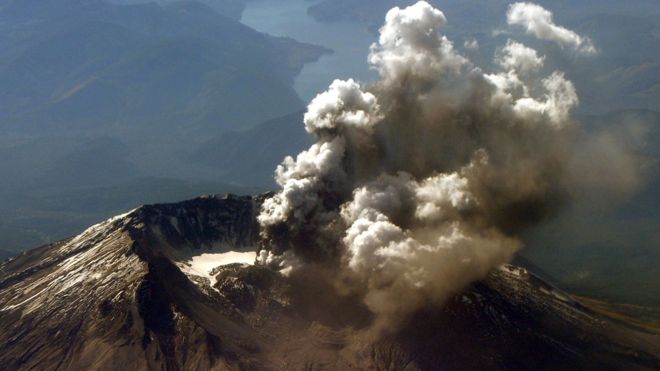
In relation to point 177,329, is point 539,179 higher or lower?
higher

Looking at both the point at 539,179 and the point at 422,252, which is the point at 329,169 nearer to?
the point at 422,252

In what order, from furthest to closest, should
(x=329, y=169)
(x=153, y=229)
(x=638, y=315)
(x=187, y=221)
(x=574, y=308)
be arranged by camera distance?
(x=638, y=315) < (x=187, y=221) < (x=153, y=229) < (x=329, y=169) < (x=574, y=308)

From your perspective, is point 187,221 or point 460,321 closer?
point 460,321

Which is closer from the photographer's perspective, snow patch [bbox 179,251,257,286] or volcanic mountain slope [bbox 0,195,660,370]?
volcanic mountain slope [bbox 0,195,660,370]

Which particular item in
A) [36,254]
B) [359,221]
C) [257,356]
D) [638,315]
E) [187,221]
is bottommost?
[36,254]

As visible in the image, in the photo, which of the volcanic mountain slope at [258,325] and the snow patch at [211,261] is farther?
the snow patch at [211,261]

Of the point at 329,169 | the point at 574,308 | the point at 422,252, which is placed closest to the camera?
the point at 422,252

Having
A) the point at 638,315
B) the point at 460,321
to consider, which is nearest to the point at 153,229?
the point at 460,321
